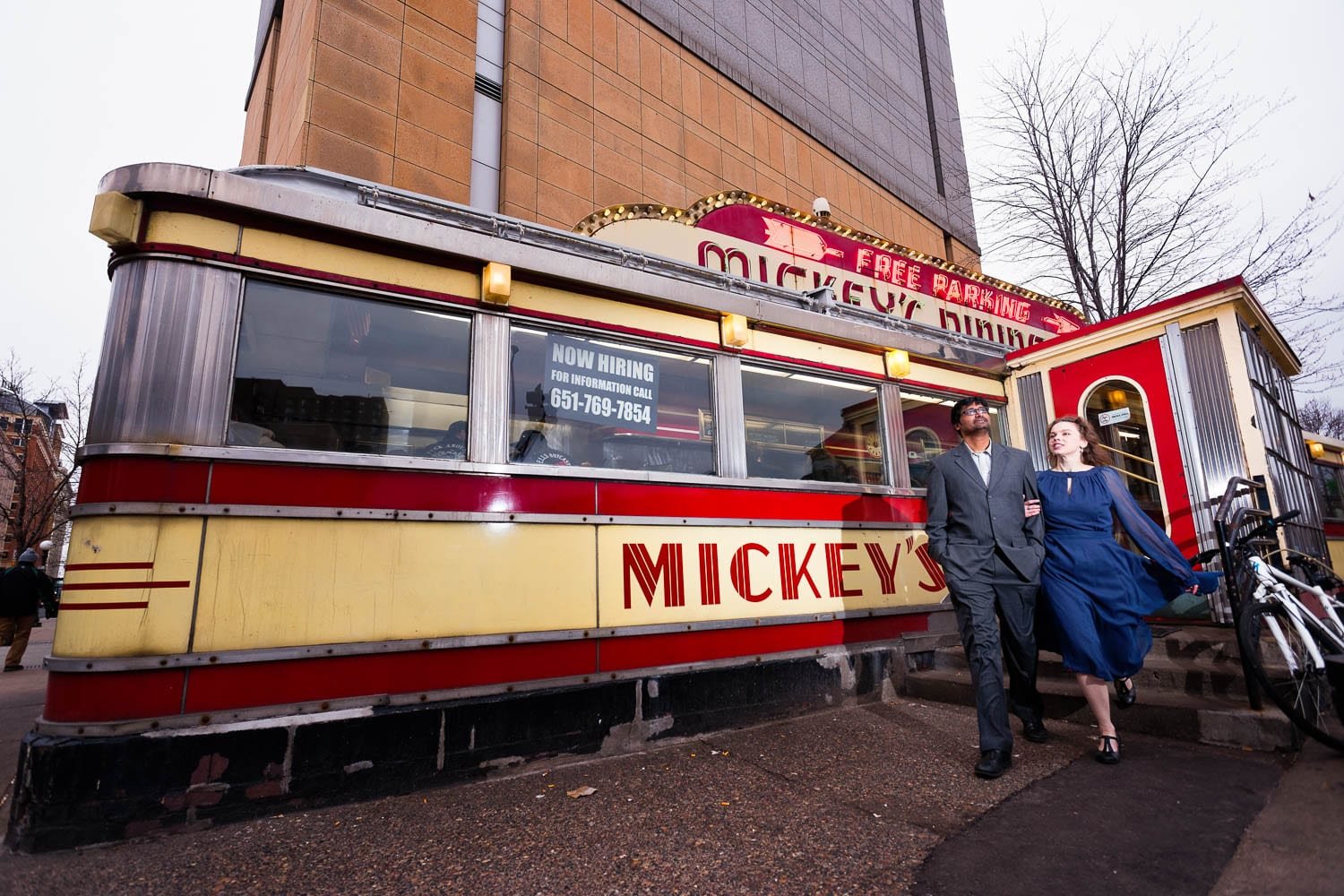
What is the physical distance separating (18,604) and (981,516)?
12016 mm

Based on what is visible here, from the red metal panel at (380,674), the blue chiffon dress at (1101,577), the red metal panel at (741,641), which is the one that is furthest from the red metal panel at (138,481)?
the blue chiffon dress at (1101,577)

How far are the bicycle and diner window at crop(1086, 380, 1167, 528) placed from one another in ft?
5.24

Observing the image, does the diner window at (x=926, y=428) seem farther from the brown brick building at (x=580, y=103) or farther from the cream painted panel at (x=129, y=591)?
the brown brick building at (x=580, y=103)

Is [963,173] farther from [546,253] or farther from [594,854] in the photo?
[594,854]

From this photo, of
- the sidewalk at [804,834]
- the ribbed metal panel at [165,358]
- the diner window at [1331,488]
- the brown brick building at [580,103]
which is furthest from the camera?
the diner window at [1331,488]

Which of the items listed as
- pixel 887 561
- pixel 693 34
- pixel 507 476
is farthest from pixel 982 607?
pixel 693 34

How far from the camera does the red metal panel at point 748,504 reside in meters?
4.01

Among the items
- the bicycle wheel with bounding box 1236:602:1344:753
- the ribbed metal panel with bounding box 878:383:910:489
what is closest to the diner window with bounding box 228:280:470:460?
the ribbed metal panel with bounding box 878:383:910:489

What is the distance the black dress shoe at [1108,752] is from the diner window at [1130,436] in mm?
2731

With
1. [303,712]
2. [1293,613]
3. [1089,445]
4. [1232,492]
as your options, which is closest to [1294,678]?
[1293,613]

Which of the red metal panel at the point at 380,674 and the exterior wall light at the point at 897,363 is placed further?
the exterior wall light at the point at 897,363

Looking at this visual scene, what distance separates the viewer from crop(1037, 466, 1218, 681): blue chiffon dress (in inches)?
127

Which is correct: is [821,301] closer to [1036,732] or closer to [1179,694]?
[1036,732]

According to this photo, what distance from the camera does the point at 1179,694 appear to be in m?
3.76
